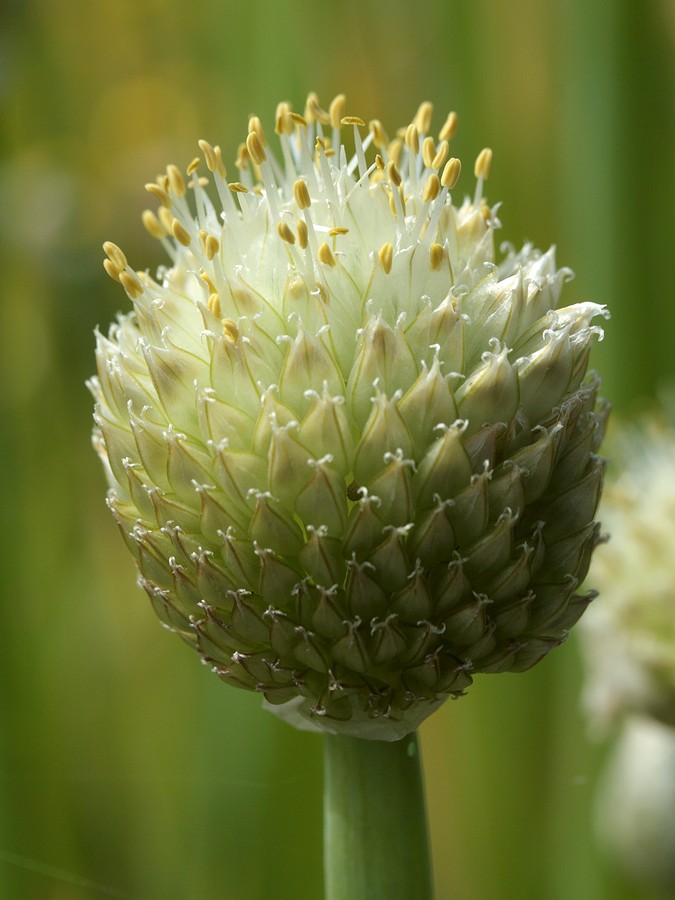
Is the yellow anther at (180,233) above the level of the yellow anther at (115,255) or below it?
above

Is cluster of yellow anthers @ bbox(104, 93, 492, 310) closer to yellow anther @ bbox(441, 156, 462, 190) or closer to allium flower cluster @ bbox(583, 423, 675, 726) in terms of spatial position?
yellow anther @ bbox(441, 156, 462, 190)

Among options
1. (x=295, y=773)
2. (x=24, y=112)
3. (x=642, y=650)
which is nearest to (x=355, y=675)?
(x=642, y=650)

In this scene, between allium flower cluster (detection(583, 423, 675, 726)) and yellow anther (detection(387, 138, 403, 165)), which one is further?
allium flower cluster (detection(583, 423, 675, 726))

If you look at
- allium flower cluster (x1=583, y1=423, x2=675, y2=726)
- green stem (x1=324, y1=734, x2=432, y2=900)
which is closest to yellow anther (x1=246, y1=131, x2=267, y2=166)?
green stem (x1=324, y1=734, x2=432, y2=900)

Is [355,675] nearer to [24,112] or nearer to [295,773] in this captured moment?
[295,773]

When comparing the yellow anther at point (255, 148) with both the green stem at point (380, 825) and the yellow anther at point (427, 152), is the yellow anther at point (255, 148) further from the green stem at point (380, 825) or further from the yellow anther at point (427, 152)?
the green stem at point (380, 825)

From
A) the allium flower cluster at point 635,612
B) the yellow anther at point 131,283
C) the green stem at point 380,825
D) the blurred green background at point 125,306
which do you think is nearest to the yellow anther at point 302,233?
the yellow anther at point 131,283
